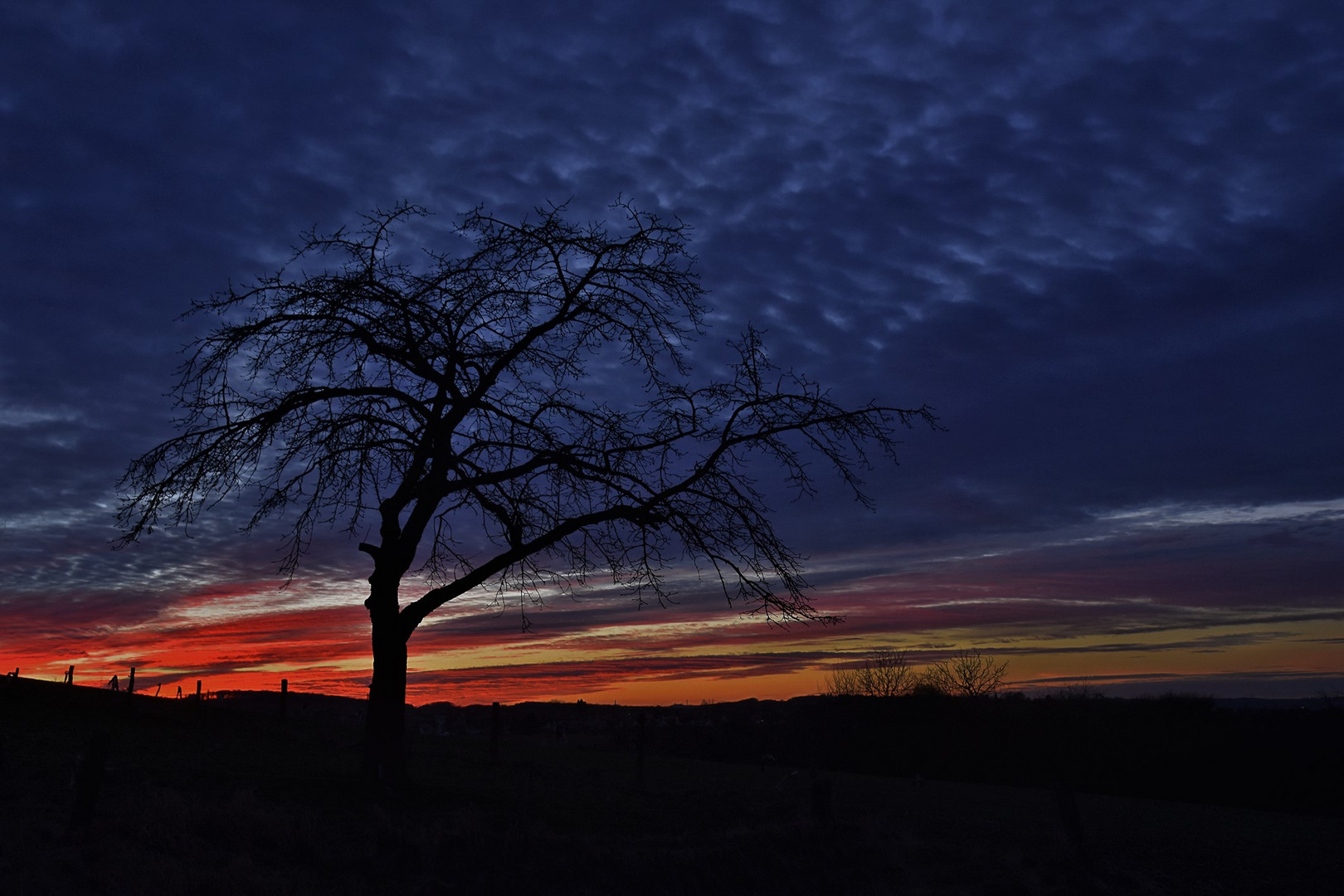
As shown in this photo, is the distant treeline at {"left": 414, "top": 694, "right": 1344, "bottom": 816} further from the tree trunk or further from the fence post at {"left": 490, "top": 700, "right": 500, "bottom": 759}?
the tree trunk

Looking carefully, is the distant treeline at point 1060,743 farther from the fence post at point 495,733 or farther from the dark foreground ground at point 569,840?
the dark foreground ground at point 569,840

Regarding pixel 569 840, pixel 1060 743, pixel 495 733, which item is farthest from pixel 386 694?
pixel 1060 743

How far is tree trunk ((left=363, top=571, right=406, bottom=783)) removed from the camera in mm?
13172

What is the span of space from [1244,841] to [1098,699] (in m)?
22.3

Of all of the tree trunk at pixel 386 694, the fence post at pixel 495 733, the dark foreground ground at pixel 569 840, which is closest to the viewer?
the dark foreground ground at pixel 569 840

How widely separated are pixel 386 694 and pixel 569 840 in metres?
3.99

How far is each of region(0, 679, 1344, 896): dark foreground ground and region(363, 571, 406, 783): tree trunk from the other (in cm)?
44

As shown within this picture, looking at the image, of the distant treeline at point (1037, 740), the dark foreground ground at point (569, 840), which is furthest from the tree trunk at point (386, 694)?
the distant treeline at point (1037, 740)

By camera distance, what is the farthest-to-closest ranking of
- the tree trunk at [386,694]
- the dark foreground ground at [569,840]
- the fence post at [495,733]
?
the fence post at [495,733]
the tree trunk at [386,694]
the dark foreground ground at [569,840]

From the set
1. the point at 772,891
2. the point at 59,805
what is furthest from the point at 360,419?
the point at 772,891

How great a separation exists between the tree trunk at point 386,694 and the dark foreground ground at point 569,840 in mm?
443

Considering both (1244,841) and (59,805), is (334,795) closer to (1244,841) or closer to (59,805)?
(59,805)

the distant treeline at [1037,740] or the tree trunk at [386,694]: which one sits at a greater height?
the tree trunk at [386,694]

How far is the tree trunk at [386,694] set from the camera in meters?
13.2
